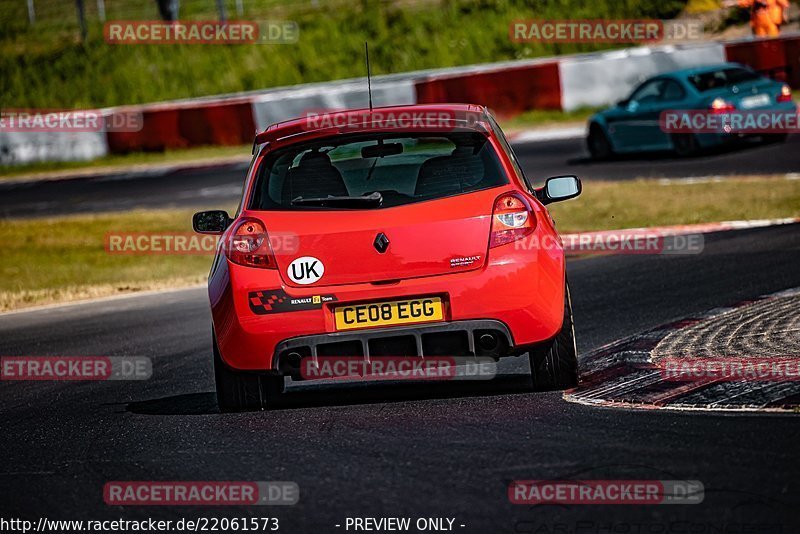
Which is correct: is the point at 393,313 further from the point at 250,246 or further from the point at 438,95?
the point at 438,95

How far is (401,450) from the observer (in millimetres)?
5922

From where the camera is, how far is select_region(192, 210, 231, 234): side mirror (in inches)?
302

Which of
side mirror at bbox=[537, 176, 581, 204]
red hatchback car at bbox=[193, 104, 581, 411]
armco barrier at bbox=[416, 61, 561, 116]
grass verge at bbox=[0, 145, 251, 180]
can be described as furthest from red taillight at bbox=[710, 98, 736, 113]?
red hatchback car at bbox=[193, 104, 581, 411]

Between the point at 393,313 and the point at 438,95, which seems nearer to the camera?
the point at 393,313

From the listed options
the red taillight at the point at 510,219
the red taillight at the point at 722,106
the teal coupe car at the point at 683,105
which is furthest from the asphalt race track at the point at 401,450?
the teal coupe car at the point at 683,105

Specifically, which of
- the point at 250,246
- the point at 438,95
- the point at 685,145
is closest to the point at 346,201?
the point at 250,246

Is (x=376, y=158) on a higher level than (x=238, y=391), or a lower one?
higher

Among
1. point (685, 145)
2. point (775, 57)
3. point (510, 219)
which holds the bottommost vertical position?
point (685, 145)

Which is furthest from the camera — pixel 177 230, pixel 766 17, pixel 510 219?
pixel 766 17

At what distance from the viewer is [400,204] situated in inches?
270

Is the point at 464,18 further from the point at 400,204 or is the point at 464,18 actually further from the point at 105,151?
the point at 400,204

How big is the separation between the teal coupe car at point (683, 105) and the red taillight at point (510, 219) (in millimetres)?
14291

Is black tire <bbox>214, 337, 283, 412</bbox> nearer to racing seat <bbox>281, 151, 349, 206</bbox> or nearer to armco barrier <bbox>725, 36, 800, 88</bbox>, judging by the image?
racing seat <bbox>281, 151, 349, 206</bbox>

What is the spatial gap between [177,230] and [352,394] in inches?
481
